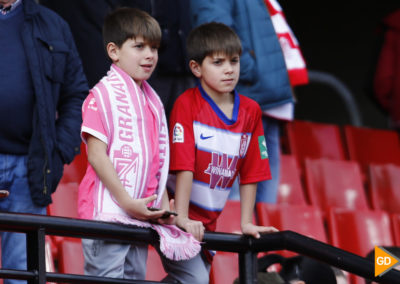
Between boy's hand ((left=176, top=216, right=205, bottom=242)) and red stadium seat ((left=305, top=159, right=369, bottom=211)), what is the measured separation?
9.39ft

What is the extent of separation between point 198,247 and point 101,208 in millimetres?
311

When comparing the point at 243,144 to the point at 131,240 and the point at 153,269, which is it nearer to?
the point at 131,240

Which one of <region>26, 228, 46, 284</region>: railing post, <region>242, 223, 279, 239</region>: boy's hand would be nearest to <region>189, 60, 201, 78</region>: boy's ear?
<region>242, 223, 279, 239</region>: boy's hand

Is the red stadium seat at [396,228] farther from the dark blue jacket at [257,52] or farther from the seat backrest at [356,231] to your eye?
the dark blue jacket at [257,52]

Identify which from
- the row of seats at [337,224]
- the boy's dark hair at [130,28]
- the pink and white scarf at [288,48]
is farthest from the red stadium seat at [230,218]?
the boy's dark hair at [130,28]

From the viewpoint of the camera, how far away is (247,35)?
4.23 m

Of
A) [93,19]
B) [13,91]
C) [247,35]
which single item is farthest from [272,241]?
[247,35]

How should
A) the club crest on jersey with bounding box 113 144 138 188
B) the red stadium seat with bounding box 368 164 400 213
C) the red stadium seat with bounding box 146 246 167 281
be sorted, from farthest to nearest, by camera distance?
1. the red stadium seat with bounding box 368 164 400 213
2. the red stadium seat with bounding box 146 246 167 281
3. the club crest on jersey with bounding box 113 144 138 188

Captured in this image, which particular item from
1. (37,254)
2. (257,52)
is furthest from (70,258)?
(257,52)

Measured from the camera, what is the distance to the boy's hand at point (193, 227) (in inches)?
98.3

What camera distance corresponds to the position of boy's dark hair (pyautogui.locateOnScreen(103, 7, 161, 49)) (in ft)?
8.84

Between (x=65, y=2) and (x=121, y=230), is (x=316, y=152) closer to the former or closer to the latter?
(x=65, y=2)

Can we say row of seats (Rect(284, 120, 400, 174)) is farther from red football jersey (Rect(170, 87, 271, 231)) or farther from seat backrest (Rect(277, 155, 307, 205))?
red football jersey (Rect(170, 87, 271, 231))

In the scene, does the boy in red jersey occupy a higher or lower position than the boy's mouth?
lower
